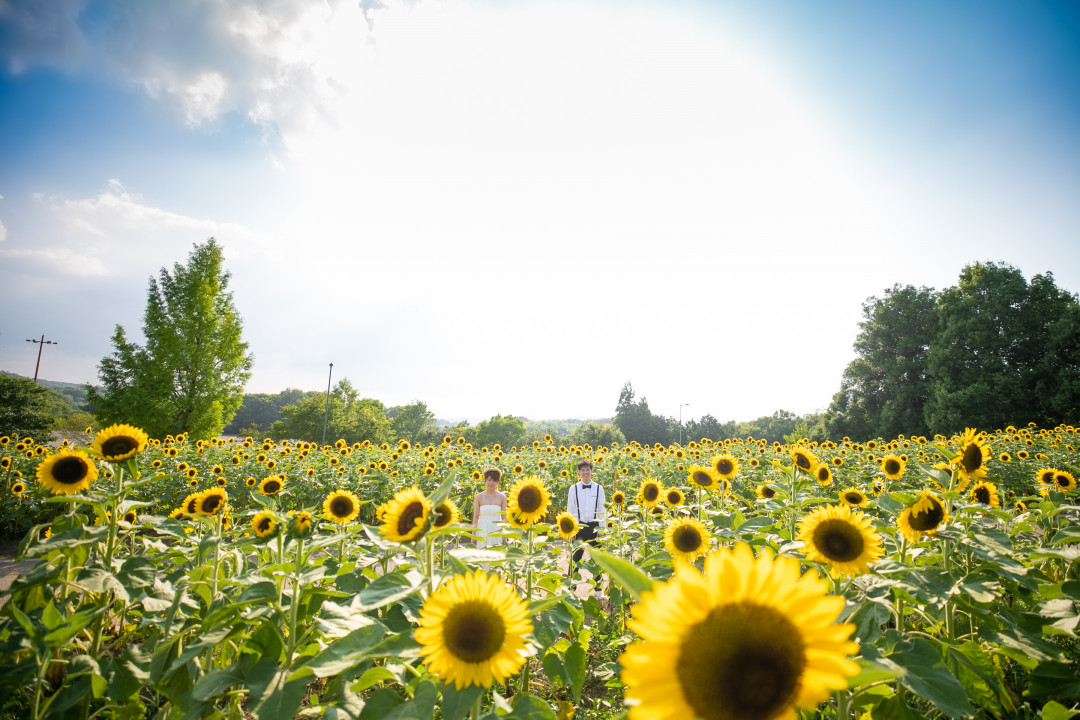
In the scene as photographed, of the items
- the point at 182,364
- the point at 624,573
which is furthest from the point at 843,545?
the point at 182,364

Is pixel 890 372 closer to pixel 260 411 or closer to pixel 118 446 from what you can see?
pixel 118 446

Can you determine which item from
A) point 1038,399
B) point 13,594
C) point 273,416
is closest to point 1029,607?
point 13,594

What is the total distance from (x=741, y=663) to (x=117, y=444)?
3.92m

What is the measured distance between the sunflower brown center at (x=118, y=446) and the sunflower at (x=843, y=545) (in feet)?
14.1

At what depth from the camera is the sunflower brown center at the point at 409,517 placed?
80.2 inches

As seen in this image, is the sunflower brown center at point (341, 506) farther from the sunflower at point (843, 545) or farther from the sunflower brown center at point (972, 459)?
the sunflower brown center at point (972, 459)

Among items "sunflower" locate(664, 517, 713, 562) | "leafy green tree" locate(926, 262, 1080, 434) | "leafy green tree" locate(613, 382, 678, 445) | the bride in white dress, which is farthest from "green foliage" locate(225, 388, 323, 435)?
"sunflower" locate(664, 517, 713, 562)

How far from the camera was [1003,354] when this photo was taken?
1271 inches

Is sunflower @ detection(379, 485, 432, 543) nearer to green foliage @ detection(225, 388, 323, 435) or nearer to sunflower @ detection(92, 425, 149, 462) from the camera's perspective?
sunflower @ detection(92, 425, 149, 462)

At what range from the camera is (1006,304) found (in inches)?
1293

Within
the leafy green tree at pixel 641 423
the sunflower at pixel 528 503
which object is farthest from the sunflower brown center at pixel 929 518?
the leafy green tree at pixel 641 423

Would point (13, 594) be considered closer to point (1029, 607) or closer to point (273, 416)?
point (1029, 607)

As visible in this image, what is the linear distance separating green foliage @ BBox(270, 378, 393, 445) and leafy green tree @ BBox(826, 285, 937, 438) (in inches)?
1665

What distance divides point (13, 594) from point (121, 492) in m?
0.62
